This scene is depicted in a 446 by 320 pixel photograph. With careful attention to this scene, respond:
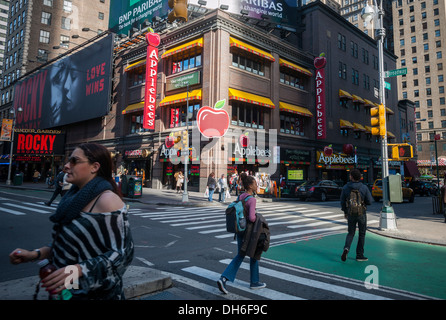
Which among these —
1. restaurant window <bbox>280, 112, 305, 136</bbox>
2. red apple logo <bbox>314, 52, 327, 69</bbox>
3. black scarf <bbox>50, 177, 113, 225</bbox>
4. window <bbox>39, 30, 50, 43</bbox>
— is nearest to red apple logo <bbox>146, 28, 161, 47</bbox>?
restaurant window <bbox>280, 112, 305, 136</bbox>

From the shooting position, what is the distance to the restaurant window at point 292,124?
101 feet

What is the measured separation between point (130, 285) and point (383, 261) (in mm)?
5559

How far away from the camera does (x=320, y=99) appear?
32562 millimetres

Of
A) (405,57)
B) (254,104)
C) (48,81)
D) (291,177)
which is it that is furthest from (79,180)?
(405,57)

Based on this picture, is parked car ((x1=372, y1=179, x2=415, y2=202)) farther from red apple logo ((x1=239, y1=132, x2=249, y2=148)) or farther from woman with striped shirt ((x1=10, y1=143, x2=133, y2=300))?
woman with striped shirt ((x1=10, y1=143, x2=133, y2=300))

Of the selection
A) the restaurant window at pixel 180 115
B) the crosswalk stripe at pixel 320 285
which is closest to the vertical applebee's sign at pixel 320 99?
the restaurant window at pixel 180 115

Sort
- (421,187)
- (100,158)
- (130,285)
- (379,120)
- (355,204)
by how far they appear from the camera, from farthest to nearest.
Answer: (421,187)
(379,120)
(355,204)
(130,285)
(100,158)

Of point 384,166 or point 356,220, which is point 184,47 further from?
point 356,220

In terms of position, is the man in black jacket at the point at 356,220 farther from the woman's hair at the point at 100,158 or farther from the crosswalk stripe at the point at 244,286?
the woman's hair at the point at 100,158

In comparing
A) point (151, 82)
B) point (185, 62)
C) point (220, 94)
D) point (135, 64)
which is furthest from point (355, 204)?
point (135, 64)

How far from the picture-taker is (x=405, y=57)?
80.3 m

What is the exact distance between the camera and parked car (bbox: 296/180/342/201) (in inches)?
851

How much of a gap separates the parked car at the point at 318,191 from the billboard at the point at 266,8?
18308 millimetres

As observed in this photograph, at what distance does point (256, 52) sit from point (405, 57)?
74191 millimetres
